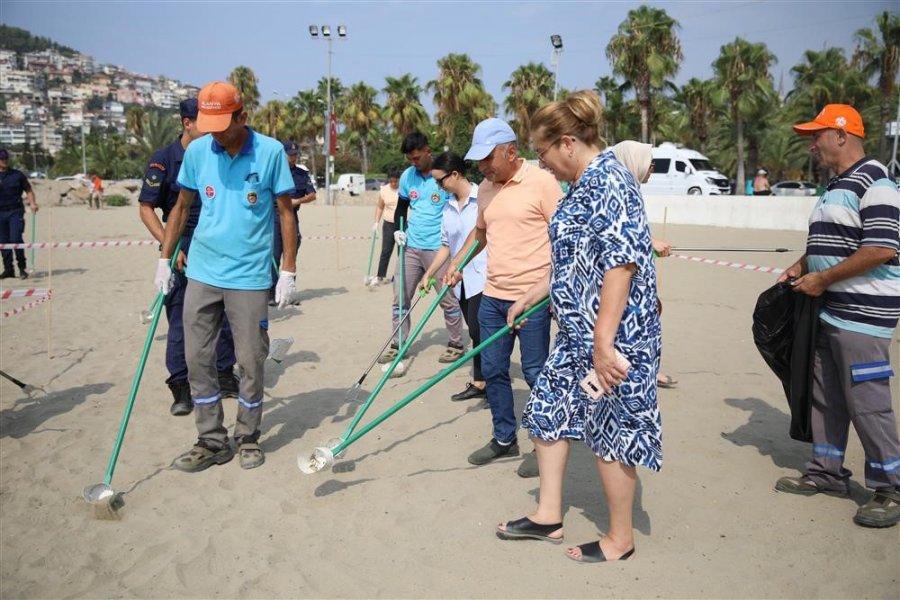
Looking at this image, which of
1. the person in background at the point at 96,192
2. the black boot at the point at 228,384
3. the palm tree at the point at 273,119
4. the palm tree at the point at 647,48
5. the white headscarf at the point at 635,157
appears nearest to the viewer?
the white headscarf at the point at 635,157

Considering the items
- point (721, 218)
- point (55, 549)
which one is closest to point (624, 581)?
point (55, 549)

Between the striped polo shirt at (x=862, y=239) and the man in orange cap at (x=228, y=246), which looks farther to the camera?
the man in orange cap at (x=228, y=246)

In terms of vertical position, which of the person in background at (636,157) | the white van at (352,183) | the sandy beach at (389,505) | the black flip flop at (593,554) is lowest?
the sandy beach at (389,505)

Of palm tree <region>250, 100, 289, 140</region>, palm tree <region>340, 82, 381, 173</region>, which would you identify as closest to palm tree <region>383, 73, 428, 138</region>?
palm tree <region>340, 82, 381, 173</region>

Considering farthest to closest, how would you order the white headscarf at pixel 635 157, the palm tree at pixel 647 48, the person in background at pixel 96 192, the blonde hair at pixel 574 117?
the palm tree at pixel 647 48, the person in background at pixel 96 192, the white headscarf at pixel 635 157, the blonde hair at pixel 574 117

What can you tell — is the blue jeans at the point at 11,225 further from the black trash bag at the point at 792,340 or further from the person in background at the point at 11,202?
the black trash bag at the point at 792,340

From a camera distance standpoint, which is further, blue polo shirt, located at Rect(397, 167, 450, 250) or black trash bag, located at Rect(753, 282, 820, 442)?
blue polo shirt, located at Rect(397, 167, 450, 250)

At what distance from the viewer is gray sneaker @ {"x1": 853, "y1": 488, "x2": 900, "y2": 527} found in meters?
3.10

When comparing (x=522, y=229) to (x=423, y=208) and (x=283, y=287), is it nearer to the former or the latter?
(x=283, y=287)

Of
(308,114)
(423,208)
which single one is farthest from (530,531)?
→ (308,114)

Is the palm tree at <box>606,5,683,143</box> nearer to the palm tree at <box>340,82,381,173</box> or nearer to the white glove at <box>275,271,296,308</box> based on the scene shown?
the palm tree at <box>340,82,381,173</box>

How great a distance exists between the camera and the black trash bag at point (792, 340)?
11.0 feet

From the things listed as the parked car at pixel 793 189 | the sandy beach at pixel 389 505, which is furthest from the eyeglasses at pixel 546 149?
the parked car at pixel 793 189

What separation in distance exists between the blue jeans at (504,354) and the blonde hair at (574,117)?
120 cm
